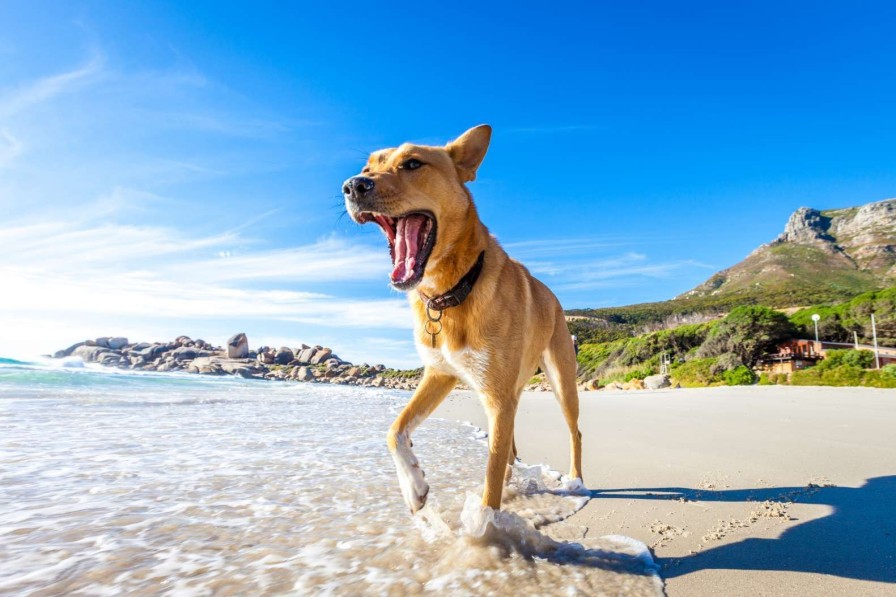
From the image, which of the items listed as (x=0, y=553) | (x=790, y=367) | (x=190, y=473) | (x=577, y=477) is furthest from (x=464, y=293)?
→ (x=790, y=367)

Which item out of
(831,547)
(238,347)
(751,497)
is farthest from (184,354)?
(831,547)

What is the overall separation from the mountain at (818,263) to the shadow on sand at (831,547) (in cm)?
6861

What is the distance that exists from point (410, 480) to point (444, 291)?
1.06 metres

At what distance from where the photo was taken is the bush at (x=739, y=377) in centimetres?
1595

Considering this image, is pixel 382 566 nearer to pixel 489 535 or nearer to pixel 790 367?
pixel 489 535

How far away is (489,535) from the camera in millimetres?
2260

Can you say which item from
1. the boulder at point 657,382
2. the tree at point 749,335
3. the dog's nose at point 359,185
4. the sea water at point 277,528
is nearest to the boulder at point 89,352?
the boulder at point 657,382

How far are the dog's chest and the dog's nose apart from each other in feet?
3.20

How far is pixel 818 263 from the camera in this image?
101125mm

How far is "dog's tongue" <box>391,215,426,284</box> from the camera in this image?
2533mm

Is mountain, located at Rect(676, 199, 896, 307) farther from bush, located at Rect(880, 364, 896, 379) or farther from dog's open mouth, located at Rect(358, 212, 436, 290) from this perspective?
dog's open mouth, located at Rect(358, 212, 436, 290)

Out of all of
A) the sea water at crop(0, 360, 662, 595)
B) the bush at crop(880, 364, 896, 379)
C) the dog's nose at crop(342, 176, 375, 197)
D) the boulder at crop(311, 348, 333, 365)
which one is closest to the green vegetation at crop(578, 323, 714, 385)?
the bush at crop(880, 364, 896, 379)

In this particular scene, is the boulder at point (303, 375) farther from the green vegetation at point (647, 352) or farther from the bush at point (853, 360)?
the bush at point (853, 360)

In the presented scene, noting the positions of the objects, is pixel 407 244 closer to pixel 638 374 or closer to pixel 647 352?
pixel 638 374
